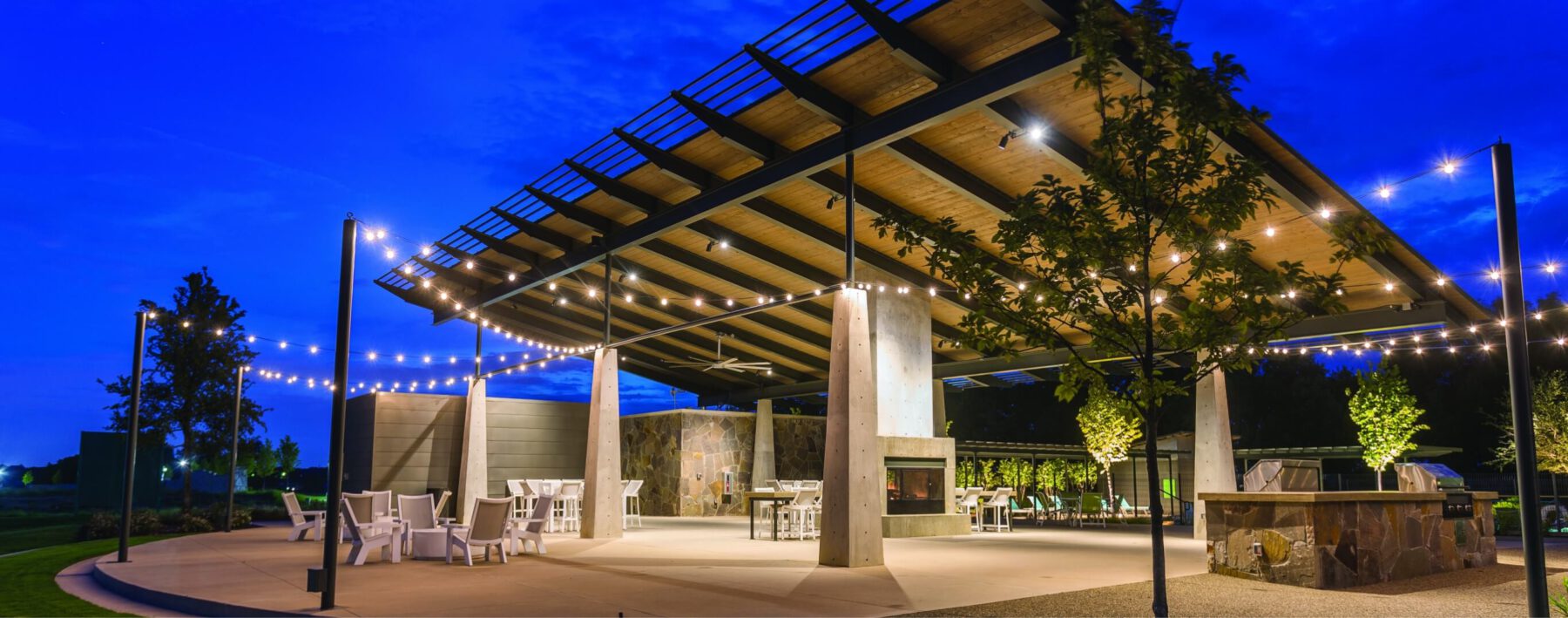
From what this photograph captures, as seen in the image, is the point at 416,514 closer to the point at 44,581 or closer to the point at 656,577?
the point at 44,581

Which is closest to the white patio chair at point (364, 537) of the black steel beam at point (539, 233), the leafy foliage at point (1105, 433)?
the black steel beam at point (539, 233)

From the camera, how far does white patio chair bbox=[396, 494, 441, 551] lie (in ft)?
38.2

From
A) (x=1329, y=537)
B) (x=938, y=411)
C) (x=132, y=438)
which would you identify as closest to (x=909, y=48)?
(x=1329, y=537)

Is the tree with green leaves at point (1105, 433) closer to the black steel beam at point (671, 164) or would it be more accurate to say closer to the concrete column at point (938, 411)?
the concrete column at point (938, 411)

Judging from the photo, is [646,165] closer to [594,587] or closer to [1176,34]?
[594,587]

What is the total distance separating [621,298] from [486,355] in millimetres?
3096

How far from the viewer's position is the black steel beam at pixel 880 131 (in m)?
10.3

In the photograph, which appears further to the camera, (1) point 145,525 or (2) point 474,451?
(2) point 474,451

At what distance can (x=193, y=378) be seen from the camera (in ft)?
79.8

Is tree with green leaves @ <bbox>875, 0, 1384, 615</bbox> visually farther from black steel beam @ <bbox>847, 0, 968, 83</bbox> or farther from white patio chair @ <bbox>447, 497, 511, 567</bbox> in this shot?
white patio chair @ <bbox>447, 497, 511, 567</bbox>

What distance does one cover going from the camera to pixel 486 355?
70.1 ft

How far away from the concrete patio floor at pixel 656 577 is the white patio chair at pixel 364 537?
0.59 ft

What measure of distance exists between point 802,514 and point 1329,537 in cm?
779

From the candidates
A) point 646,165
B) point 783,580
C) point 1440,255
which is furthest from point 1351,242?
point 1440,255
